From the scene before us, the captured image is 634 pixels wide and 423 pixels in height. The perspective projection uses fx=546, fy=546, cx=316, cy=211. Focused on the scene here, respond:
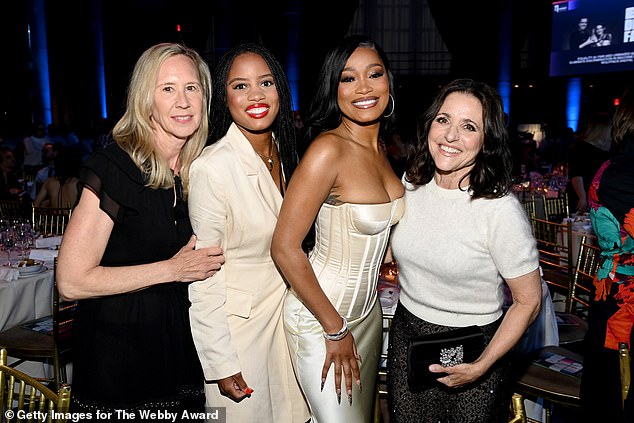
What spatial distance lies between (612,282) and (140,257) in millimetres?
1964

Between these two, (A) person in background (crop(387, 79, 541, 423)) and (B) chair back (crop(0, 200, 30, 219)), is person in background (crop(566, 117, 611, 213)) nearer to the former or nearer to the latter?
(A) person in background (crop(387, 79, 541, 423))

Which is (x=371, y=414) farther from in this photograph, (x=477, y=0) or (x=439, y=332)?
(x=477, y=0)

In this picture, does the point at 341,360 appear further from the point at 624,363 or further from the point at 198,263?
the point at 624,363

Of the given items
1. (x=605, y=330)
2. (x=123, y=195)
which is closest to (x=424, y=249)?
(x=123, y=195)

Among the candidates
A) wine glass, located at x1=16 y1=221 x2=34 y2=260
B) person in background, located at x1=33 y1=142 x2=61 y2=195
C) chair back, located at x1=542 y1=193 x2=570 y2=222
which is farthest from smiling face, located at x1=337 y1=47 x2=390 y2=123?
person in background, located at x1=33 y1=142 x2=61 y2=195

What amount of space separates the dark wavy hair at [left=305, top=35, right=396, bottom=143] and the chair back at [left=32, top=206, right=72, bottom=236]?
400cm

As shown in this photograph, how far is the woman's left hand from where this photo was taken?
5.61ft

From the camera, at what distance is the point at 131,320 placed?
1.77 meters

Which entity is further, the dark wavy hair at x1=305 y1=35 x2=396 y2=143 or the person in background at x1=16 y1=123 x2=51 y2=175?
the person in background at x1=16 y1=123 x2=51 y2=175

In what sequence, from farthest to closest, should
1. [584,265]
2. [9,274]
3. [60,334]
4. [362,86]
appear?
[584,265]
[9,274]
[60,334]
[362,86]

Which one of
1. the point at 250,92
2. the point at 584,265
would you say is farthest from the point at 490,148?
the point at 584,265

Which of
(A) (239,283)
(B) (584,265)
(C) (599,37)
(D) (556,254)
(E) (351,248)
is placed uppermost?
(C) (599,37)

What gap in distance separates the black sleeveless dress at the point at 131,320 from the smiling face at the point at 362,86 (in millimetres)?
679

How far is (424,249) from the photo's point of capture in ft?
5.96
